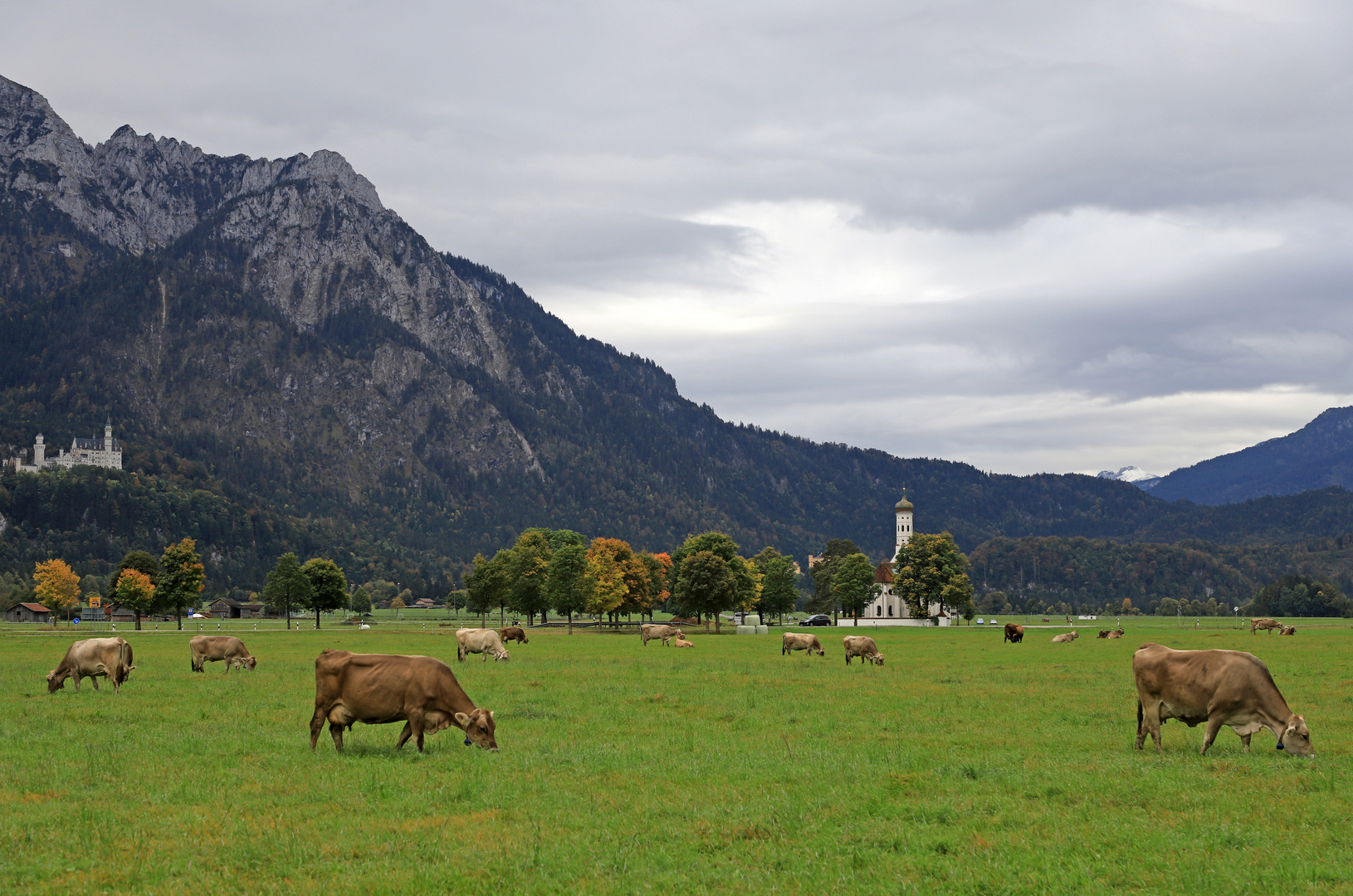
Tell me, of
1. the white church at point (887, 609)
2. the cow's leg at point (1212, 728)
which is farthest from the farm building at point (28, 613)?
the cow's leg at point (1212, 728)

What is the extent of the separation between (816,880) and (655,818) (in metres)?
3.67

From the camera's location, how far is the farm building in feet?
563

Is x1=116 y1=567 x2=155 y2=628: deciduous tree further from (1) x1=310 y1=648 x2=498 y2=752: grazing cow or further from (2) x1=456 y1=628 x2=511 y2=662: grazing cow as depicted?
(1) x1=310 y1=648 x2=498 y2=752: grazing cow

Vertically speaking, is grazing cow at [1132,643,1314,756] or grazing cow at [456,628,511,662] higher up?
grazing cow at [1132,643,1314,756]

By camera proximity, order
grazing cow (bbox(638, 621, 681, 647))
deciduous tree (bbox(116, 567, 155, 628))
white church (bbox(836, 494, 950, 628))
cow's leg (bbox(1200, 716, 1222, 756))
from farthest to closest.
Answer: white church (bbox(836, 494, 950, 628)), deciduous tree (bbox(116, 567, 155, 628)), grazing cow (bbox(638, 621, 681, 647)), cow's leg (bbox(1200, 716, 1222, 756))

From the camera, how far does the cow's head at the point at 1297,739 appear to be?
2118cm

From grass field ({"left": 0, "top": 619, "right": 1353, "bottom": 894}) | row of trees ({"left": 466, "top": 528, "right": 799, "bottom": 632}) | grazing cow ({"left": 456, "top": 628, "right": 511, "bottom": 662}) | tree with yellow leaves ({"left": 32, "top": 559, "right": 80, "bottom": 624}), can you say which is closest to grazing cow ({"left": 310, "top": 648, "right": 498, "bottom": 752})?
grass field ({"left": 0, "top": 619, "right": 1353, "bottom": 894})

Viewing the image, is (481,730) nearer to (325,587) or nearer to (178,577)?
(178,577)

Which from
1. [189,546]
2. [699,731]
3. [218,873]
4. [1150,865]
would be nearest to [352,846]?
[218,873]

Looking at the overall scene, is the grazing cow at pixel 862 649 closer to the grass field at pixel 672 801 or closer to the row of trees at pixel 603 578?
the grass field at pixel 672 801

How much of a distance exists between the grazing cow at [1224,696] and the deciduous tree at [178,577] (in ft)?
334

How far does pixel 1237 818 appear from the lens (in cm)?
1586

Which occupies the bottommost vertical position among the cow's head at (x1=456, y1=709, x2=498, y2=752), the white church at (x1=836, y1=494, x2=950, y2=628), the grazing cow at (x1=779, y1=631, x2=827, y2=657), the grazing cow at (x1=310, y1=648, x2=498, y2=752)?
the white church at (x1=836, y1=494, x2=950, y2=628)

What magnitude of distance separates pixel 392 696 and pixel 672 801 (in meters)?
6.98
